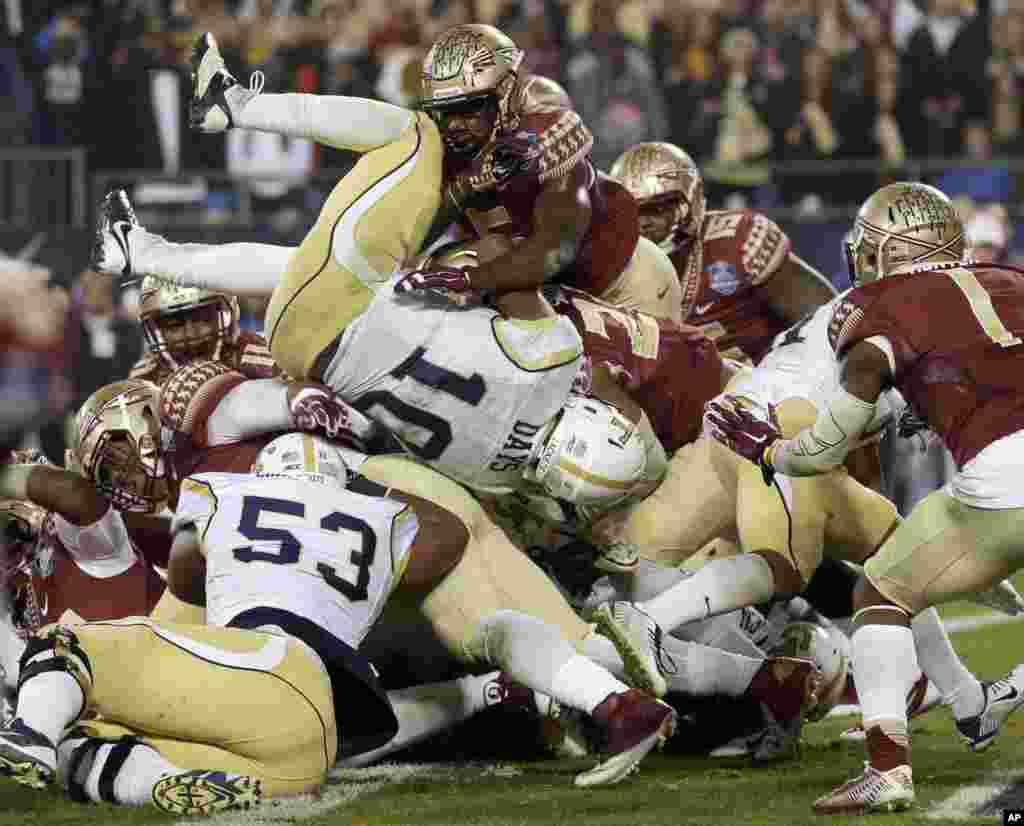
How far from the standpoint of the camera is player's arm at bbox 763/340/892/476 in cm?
488

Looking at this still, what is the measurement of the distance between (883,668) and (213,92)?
8.21 feet

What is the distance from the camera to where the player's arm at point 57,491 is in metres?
5.84

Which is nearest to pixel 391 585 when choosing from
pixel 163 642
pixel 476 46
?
pixel 163 642

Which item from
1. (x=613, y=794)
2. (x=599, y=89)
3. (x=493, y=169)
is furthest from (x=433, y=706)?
(x=599, y=89)

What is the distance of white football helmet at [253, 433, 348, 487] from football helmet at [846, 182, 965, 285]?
1483 mm

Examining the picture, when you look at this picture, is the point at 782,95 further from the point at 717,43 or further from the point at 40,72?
the point at 40,72

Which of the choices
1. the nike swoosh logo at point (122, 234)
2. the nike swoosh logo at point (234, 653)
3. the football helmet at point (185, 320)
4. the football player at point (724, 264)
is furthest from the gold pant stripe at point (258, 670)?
the football player at point (724, 264)

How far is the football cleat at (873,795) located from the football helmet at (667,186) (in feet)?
10.3

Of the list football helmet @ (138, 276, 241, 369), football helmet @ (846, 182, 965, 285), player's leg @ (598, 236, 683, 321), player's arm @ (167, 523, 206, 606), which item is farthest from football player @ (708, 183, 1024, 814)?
football helmet @ (138, 276, 241, 369)

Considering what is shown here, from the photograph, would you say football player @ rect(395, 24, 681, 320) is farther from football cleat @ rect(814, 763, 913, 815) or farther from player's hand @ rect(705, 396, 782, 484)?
football cleat @ rect(814, 763, 913, 815)

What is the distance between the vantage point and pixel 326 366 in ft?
18.6

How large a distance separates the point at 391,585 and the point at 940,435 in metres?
1.36

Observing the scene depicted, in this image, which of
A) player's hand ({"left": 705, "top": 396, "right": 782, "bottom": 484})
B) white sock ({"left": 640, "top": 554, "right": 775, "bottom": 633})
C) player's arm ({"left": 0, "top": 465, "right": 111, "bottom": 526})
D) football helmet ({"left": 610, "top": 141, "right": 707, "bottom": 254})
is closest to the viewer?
player's hand ({"left": 705, "top": 396, "right": 782, "bottom": 484})

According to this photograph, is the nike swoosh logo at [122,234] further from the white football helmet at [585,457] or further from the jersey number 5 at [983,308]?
the jersey number 5 at [983,308]
